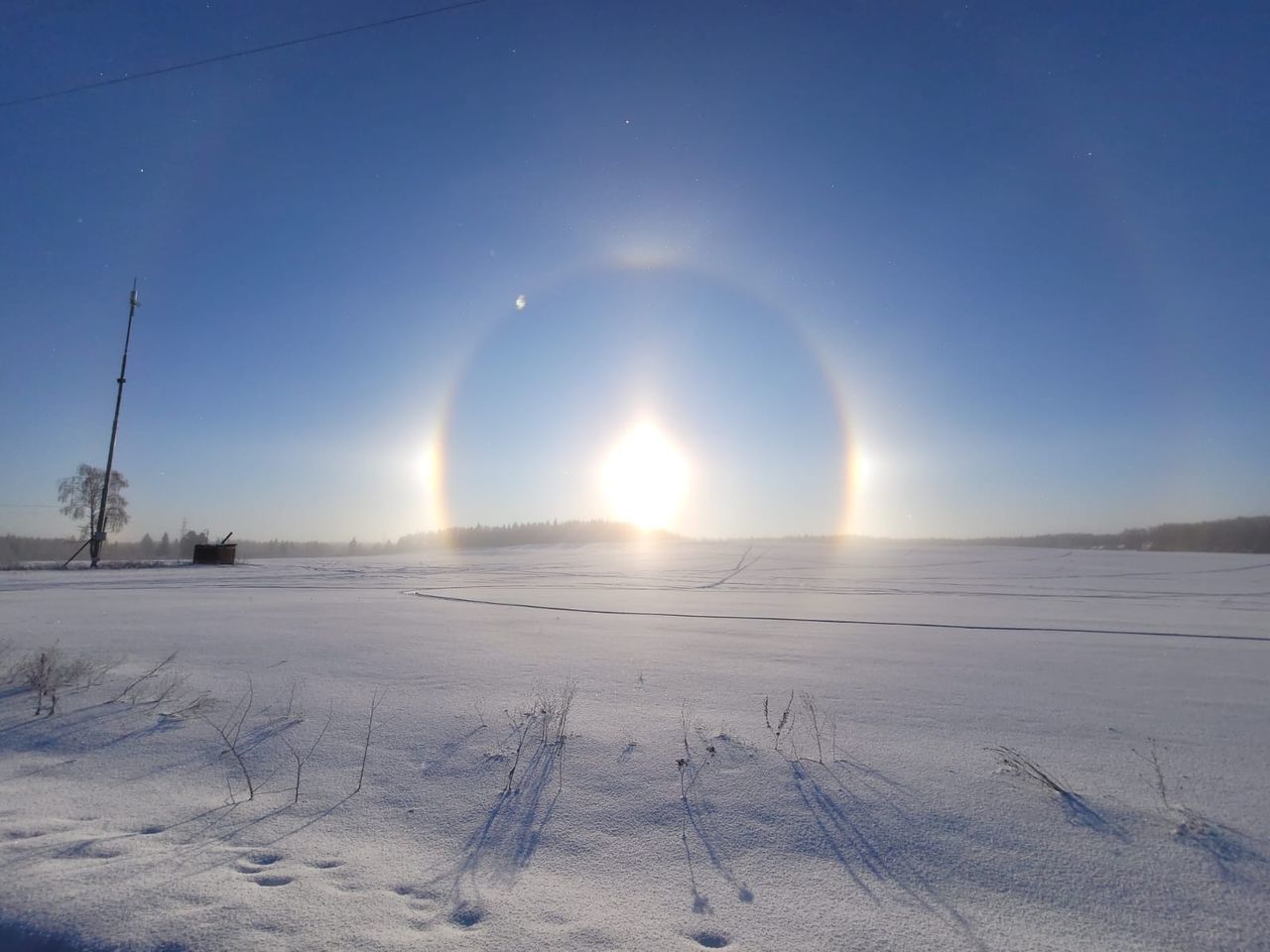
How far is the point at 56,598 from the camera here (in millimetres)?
11641

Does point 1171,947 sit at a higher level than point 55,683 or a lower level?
lower

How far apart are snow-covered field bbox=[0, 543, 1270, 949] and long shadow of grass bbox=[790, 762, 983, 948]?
0.02 m

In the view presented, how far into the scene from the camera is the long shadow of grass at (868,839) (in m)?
2.48

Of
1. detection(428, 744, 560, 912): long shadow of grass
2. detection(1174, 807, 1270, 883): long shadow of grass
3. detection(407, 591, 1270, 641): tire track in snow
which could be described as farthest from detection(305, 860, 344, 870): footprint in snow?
detection(407, 591, 1270, 641): tire track in snow

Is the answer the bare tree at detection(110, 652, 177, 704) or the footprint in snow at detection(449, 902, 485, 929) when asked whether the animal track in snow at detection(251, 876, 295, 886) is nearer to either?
the footprint in snow at detection(449, 902, 485, 929)

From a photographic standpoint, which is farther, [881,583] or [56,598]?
[881,583]

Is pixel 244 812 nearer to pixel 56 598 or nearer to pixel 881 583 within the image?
pixel 56 598

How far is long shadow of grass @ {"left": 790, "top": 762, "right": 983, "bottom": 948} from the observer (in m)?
2.48

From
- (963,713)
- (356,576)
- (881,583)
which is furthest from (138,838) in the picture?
(881,583)

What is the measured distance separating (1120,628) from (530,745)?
10.5m

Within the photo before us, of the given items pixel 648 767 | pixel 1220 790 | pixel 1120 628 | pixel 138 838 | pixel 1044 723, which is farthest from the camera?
pixel 1120 628

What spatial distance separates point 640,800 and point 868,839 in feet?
3.87

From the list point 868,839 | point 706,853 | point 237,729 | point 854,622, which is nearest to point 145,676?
point 237,729

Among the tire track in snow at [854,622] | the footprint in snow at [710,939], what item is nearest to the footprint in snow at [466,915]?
the footprint in snow at [710,939]
